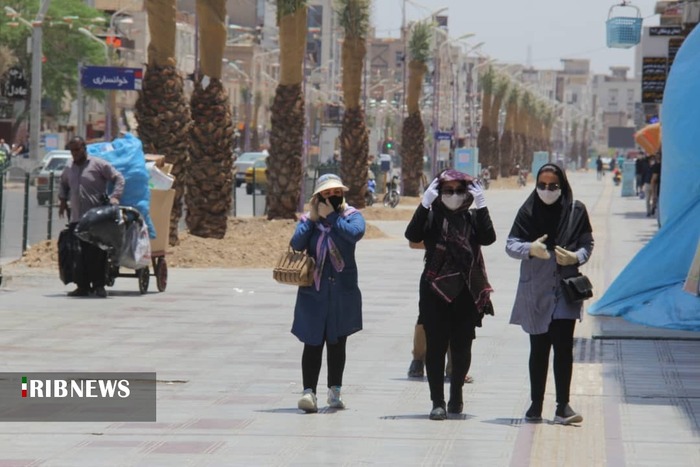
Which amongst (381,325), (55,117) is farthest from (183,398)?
(55,117)

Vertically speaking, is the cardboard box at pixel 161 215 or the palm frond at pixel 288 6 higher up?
the palm frond at pixel 288 6

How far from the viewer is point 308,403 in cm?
1063

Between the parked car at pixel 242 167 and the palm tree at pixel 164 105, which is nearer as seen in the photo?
the palm tree at pixel 164 105

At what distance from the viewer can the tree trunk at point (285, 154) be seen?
33250 millimetres

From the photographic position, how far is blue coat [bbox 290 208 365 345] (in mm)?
10875

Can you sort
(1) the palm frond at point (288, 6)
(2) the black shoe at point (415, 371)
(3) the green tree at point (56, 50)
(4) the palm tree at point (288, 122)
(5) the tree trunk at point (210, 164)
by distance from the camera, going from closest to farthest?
(2) the black shoe at point (415, 371)
(5) the tree trunk at point (210, 164)
(4) the palm tree at point (288, 122)
(1) the palm frond at point (288, 6)
(3) the green tree at point (56, 50)

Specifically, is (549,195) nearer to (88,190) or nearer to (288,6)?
(88,190)

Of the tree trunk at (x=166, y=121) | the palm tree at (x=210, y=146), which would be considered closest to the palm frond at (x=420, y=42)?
the palm tree at (x=210, y=146)

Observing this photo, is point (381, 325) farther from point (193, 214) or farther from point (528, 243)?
point (193, 214)

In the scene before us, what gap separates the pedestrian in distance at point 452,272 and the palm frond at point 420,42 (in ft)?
186

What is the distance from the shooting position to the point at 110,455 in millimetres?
8914

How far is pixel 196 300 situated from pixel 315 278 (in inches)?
333

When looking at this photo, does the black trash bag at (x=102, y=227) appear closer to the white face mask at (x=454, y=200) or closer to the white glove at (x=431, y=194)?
the white glove at (x=431, y=194)

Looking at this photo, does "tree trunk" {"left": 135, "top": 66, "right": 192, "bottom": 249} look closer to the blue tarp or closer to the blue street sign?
the blue street sign
